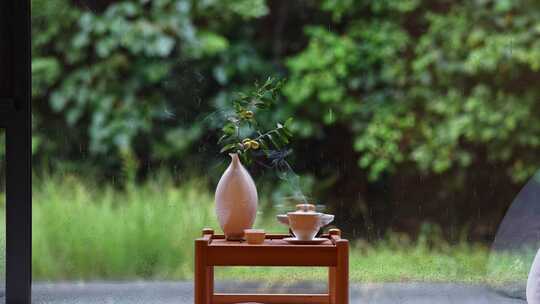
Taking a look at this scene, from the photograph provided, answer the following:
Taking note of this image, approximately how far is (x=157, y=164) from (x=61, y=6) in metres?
0.75

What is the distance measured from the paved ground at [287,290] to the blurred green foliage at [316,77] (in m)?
0.48

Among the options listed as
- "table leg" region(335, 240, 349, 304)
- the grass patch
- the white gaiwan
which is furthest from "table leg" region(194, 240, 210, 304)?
the grass patch

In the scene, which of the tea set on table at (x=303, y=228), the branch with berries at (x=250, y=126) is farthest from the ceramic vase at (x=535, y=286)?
the branch with berries at (x=250, y=126)

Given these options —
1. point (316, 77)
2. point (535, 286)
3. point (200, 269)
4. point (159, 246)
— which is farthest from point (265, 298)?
point (535, 286)

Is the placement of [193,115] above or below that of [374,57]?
below

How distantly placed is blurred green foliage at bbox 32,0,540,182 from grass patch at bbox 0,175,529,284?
0.15m

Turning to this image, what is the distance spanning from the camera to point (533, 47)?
3389mm

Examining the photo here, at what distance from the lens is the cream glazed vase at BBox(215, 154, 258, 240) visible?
267 cm

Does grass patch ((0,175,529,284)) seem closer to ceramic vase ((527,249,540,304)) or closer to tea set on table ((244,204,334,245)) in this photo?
tea set on table ((244,204,334,245))

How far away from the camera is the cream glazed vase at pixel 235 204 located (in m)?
2.67

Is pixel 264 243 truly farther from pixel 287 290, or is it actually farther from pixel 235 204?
pixel 287 290

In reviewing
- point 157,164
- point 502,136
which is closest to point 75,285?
point 157,164

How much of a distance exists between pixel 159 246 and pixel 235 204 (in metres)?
0.84

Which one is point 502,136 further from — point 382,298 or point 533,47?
point 382,298
